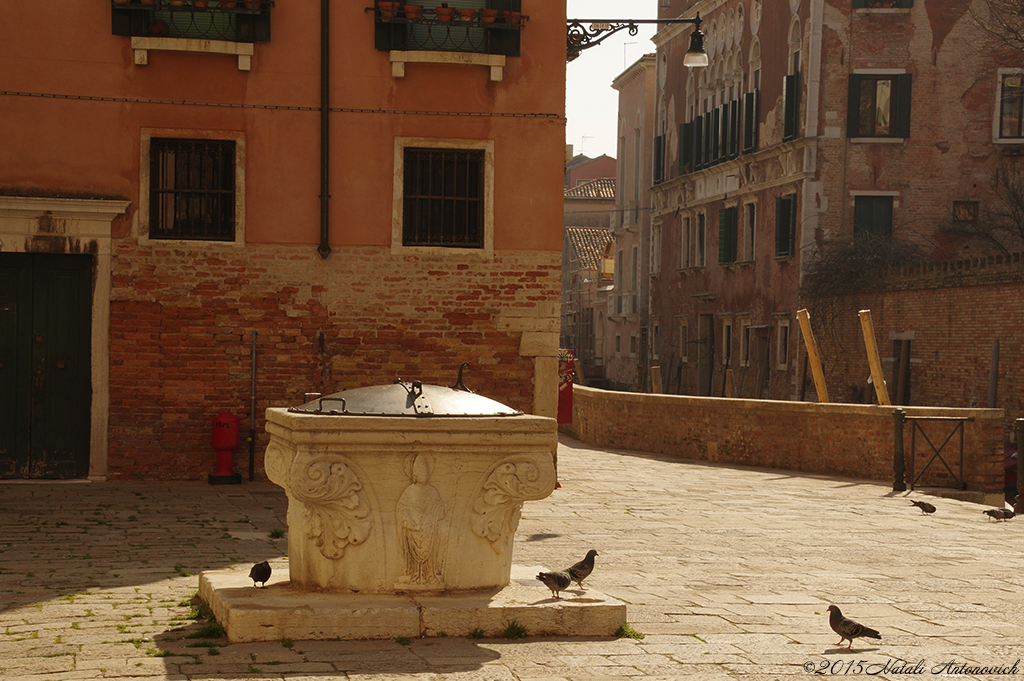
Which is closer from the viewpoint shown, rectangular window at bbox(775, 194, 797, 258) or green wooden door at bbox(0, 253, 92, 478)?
green wooden door at bbox(0, 253, 92, 478)

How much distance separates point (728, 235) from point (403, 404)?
29108 millimetres

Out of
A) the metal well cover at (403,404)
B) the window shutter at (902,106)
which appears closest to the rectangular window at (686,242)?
the window shutter at (902,106)

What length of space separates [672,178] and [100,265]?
28827 mm

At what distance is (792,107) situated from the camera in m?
30.2

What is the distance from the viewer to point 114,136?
44.3 ft

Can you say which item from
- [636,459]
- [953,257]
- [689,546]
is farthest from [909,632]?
[953,257]

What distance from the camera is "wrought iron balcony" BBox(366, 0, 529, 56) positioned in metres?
14.0

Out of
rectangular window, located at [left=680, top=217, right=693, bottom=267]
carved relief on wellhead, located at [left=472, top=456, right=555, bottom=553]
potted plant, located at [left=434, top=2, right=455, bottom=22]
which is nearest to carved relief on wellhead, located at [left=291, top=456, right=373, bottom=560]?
carved relief on wellhead, located at [left=472, top=456, right=555, bottom=553]

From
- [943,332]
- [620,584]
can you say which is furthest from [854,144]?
[620,584]

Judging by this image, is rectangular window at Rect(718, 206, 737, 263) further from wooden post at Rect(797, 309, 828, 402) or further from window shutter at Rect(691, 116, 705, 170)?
wooden post at Rect(797, 309, 828, 402)

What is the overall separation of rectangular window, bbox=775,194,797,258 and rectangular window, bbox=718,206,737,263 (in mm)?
3418

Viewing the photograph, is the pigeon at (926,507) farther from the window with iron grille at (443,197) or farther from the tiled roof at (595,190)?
the tiled roof at (595,190)

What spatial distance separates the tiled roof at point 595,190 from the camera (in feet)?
202

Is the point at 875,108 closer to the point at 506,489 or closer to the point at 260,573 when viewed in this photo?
the point at 506,489
